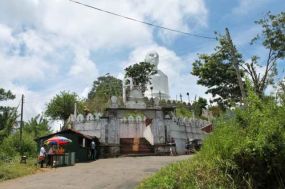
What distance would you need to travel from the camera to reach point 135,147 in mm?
29672

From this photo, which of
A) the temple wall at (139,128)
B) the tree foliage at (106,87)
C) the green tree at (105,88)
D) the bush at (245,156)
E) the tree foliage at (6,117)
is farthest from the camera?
the tree foliage at (106,87)

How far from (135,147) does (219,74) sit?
857 centimetres

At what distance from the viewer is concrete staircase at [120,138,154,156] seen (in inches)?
1127

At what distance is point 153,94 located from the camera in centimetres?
5784

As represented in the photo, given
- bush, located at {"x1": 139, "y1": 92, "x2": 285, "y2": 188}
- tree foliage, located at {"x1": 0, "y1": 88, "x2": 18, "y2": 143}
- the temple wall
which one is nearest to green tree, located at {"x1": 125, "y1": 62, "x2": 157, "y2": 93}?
the temple wall

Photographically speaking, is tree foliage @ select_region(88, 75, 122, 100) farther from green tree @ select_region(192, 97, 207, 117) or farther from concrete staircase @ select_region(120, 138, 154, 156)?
concrete staircase @ select_region(120, 138, 154, 156)

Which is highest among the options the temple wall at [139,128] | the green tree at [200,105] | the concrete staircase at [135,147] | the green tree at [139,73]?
the green tree at [139,73]

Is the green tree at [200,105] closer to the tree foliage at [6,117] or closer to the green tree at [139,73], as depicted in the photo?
the green tree at [139,73]

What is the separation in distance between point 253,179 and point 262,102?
2136mm

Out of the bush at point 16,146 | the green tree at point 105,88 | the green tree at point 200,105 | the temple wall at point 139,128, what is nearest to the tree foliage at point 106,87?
the green tree at point 105,88

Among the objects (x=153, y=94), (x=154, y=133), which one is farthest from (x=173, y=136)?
(x=153, y=94)

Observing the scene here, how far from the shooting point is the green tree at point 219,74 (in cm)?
2717

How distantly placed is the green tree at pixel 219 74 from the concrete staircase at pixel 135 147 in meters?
6.35

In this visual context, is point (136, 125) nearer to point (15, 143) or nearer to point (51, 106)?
point (15, 143)
